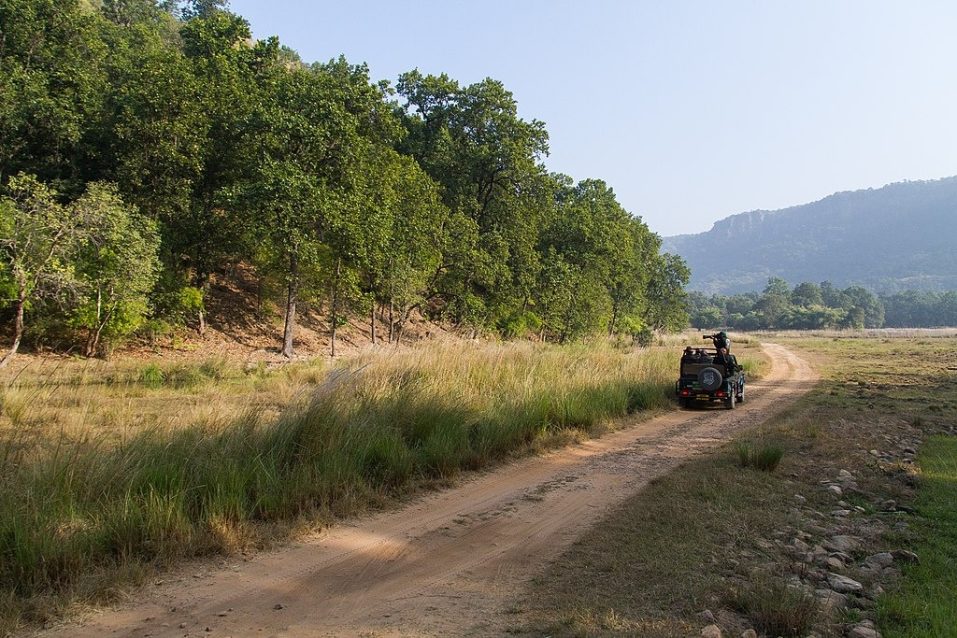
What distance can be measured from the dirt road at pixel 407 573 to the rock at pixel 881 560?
8.26ft

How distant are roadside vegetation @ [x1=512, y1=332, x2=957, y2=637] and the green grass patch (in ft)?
0.04

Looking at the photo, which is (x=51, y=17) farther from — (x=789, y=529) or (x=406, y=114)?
(x=789, y=529)

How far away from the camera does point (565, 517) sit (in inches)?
247

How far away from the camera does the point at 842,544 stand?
18.7 feet

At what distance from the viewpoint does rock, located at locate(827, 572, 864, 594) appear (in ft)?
15.2

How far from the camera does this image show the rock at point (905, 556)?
5.34 meters

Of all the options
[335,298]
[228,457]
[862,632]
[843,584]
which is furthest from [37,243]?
[862,632]

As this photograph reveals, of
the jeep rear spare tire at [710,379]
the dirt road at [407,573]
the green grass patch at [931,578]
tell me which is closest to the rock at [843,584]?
the green grass patch at [931,578]

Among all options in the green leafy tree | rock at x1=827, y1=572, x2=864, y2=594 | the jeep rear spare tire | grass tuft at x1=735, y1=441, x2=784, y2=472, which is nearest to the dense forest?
the jeep rear spare tire

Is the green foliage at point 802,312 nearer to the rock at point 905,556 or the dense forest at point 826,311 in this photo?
the dense forest at point 826,311

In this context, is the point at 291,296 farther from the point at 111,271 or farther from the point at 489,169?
the point at 489,169

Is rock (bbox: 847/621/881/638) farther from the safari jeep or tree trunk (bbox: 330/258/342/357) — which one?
tree trunk (bbox: 330/258/342/357)

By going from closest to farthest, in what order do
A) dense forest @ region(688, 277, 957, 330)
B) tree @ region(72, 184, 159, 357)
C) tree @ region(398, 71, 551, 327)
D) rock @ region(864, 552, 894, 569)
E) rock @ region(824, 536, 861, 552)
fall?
rock @ region(864, 552, 894, 569) → rock @ region(824, 536, 861, 552) → tree @ region(72, 184, 159, 357) → tree @ region(398, 71, 551, 327) → dense forest @ region(688, 277, 957, 330)

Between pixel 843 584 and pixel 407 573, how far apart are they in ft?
12.0
